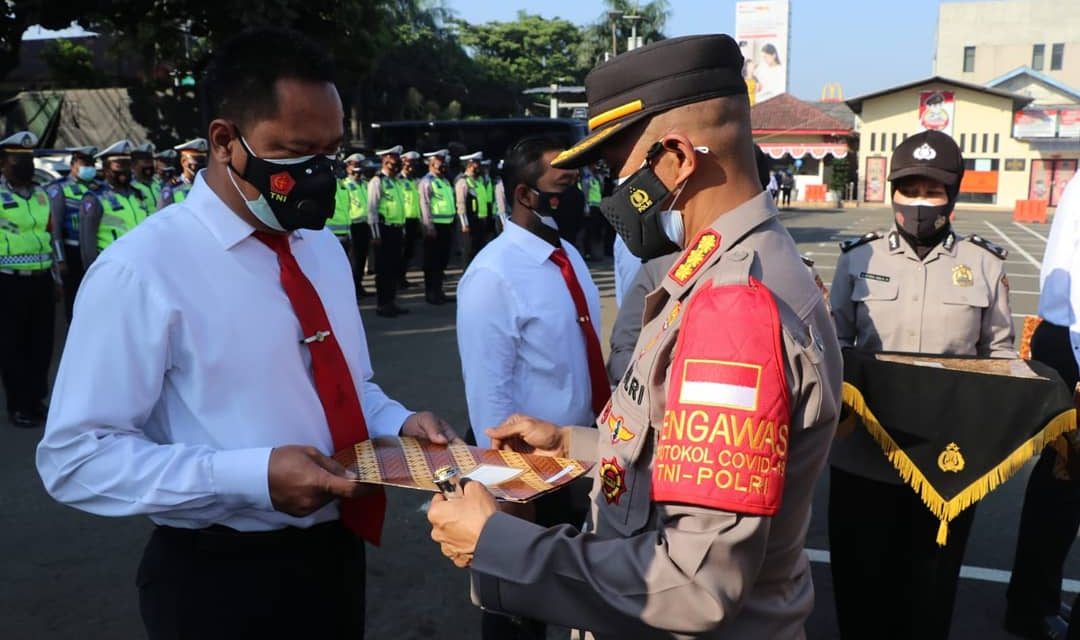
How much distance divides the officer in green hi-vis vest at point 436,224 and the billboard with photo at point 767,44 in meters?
43.2

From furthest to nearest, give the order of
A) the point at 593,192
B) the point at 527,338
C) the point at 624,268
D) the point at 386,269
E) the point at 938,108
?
the point at 938,108
the point at 593,192
the point at 386,269
the point at 624,268
the point at 527,338

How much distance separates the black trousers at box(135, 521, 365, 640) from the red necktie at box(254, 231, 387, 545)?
121mm

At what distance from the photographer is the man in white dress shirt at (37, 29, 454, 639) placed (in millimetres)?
1688

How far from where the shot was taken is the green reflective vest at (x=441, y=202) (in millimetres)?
12672

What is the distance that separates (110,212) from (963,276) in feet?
26.9

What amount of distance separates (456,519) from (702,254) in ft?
2.13

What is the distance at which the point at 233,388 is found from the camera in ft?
5.90

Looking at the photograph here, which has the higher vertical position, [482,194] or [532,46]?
[532,46]

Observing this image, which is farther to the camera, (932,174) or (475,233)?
(475,233)

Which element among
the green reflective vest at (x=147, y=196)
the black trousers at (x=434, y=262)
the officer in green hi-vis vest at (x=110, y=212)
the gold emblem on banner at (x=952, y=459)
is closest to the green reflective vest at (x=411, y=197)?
the black trousers at (x=434, y=262)

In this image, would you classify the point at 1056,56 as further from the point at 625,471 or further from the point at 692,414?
the point at 692,414

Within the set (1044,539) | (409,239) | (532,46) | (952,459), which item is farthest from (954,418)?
(532,46)

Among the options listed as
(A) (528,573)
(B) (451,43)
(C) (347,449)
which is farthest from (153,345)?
(B) (451,43)

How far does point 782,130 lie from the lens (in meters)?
43.2
